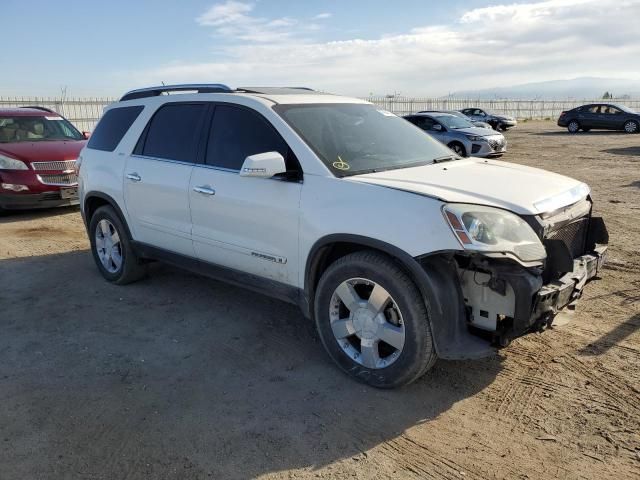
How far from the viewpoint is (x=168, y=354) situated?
4145 mm

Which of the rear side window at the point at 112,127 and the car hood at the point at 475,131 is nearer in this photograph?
the rear side window at the point at 112,127

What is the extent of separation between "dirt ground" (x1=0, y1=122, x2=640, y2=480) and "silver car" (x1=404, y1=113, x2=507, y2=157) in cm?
1094

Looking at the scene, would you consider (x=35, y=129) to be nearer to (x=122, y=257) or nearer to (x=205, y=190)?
(x=122, y=257)

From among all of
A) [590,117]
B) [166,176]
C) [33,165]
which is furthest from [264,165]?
[590,117]

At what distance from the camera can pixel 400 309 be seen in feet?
10.9

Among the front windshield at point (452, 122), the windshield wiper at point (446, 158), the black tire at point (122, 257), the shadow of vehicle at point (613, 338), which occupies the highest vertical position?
the front windshield at point (452, 122)

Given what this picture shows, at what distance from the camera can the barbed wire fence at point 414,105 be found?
918 inches

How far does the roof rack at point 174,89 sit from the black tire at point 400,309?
79.3 inches

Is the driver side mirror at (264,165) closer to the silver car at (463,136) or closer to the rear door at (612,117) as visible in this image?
the silver car at (463,136)

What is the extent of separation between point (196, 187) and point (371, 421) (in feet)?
7.63

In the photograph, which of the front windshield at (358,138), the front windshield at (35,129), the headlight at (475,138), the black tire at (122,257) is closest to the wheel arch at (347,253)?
the front windshield at (358,138)

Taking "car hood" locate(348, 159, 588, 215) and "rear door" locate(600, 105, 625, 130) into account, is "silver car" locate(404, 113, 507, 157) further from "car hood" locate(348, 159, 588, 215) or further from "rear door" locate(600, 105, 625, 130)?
"rear door" locate(600, 105, 625, 130)

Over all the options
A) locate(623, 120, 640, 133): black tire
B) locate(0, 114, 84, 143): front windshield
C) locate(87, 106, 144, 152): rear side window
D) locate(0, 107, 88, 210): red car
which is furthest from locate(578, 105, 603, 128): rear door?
locate(87, 106, 144, 152): rear side window

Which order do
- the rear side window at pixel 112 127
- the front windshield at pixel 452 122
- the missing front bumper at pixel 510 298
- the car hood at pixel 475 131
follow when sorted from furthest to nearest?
the front windshield at pixel 452 122
the car hood at pixel 475 131
the rear side window at pixel 112 127
the missing front bumper at pixel 510 298
